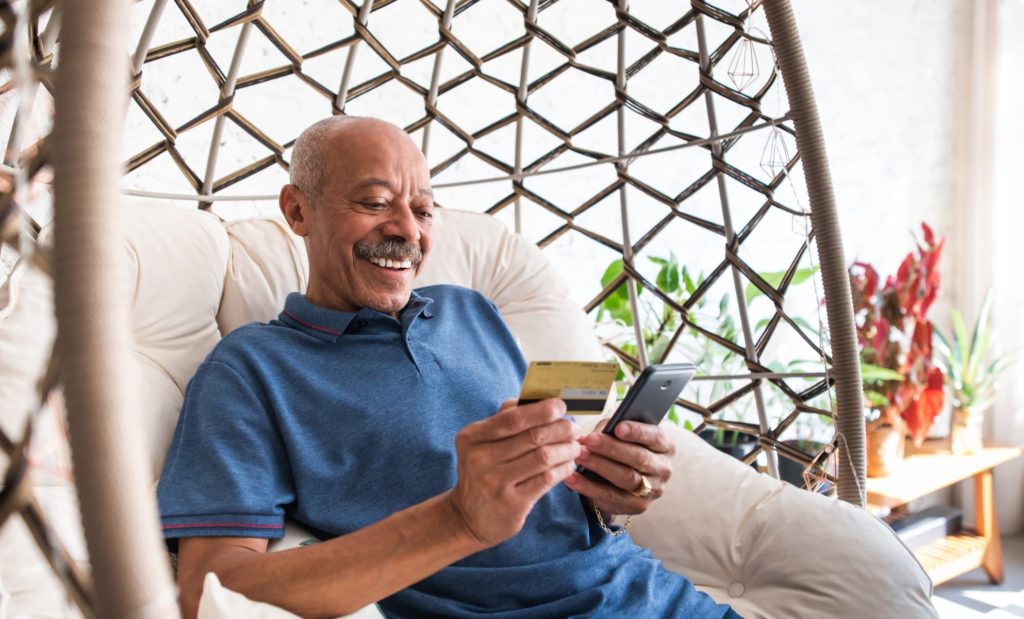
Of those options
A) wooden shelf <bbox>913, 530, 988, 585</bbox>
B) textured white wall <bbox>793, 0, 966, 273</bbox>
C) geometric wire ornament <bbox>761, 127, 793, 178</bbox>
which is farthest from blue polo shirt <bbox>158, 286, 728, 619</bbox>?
textured white wall <bbox>793, 0, 966, 273</bbox>

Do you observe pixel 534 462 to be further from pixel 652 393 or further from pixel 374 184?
pixel 374 184

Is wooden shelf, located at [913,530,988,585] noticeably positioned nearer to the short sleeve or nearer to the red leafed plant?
the red leafed plant

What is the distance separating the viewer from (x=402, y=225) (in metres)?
1.34

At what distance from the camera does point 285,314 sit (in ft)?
4.30

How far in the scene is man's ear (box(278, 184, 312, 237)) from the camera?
4.51 feet

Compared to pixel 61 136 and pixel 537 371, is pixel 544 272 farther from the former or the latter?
pixel 61 136

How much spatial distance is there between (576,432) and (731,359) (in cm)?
181

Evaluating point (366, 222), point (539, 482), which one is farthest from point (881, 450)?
point (539, 482)

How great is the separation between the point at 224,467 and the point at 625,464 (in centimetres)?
52

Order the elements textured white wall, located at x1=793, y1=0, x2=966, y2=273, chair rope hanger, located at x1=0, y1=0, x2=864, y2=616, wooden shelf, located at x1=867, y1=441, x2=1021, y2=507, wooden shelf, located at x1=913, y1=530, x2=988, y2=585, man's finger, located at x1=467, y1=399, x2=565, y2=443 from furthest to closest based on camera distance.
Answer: textured white wall, located at x1=793, y1=0, x2=966, y2=273 → wooden shelf, located at x1=913, y1=530, x2=988, y2=585 → wooden shelf, located at x1=867, y1=441, x2=1021, y2=507 → man's finger, located at x1=467, y1=399, x2=565, y2=443 → chair rope hanger, located at x1=0, y1=0, x2=864, y2=616

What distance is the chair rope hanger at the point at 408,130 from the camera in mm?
417

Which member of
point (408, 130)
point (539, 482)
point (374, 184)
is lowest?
point (539, 482)

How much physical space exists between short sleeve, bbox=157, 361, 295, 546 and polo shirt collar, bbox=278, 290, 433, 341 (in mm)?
161

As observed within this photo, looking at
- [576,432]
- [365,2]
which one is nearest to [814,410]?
[576,432]
